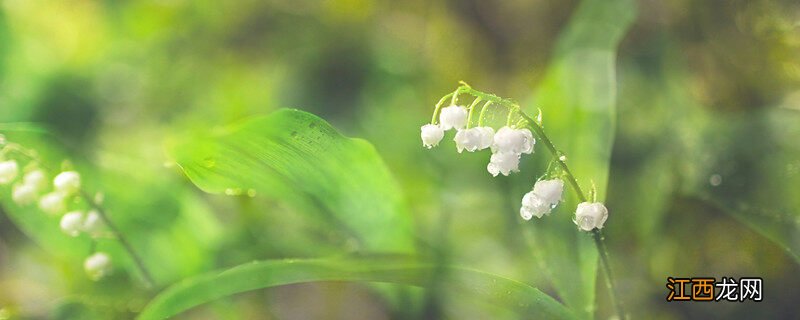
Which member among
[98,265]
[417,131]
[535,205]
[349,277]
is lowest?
[98,265]

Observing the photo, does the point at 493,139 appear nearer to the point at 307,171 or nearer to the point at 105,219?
the point at 307,171

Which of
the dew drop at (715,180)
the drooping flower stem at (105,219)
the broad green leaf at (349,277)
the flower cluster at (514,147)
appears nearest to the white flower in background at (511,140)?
the flower cluster at (514,147)

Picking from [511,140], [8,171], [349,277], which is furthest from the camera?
[8,171]

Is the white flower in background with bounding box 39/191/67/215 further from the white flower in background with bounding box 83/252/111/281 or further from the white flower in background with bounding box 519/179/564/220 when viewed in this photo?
the white flower in background with bounding box 519/179/564/220

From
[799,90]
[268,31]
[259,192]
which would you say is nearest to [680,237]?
[799,90]

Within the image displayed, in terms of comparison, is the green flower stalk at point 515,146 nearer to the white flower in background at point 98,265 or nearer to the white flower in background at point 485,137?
the white flower in background at point 485,137

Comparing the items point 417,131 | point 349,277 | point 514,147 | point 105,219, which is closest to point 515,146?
point 514,147
